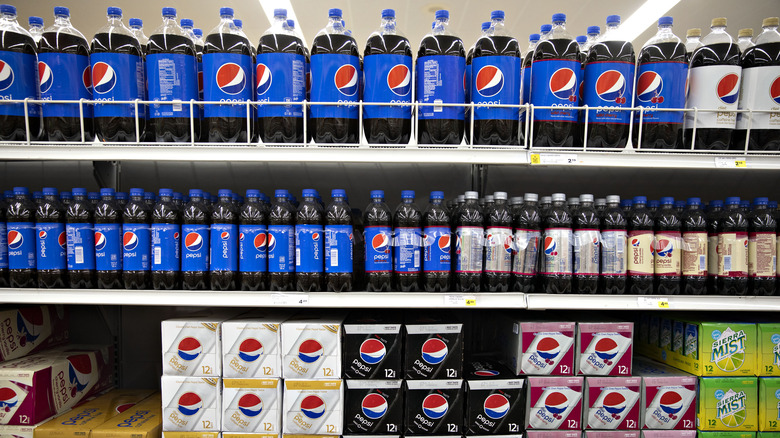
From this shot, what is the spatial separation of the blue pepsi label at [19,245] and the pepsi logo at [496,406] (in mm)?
1899

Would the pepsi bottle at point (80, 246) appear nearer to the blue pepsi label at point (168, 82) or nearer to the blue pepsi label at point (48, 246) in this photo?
the blue pepsi label at point (48, 246)

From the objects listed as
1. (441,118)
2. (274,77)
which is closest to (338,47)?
(274,77)

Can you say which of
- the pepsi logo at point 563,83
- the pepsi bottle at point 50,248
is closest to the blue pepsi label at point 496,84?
the pepsi logo at point 563,83

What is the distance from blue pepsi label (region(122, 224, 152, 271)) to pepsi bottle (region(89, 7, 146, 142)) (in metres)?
0.35

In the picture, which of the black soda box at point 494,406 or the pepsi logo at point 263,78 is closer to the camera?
the pepsi logo at point 263,78

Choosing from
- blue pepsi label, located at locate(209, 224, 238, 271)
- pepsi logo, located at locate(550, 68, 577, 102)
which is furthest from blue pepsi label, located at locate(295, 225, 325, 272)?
pepsi logo, located at locate(550, 68, 577, 102)

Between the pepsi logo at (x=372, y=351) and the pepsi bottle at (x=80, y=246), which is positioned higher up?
the pepsi bottle at (x=80, y=246)

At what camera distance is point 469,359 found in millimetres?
2088

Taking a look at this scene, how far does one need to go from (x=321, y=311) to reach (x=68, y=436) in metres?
1.10

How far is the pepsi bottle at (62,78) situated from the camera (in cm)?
158

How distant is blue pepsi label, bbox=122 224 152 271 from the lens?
159 centimetres

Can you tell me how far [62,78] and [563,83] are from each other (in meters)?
1.93

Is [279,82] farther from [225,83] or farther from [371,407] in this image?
[371,407]

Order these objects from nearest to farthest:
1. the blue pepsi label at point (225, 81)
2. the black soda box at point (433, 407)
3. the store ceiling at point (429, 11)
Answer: the blue pepsi label at point (225, 81), the black soda box at point (433, 407), the store ceiling at point (429, 11)
